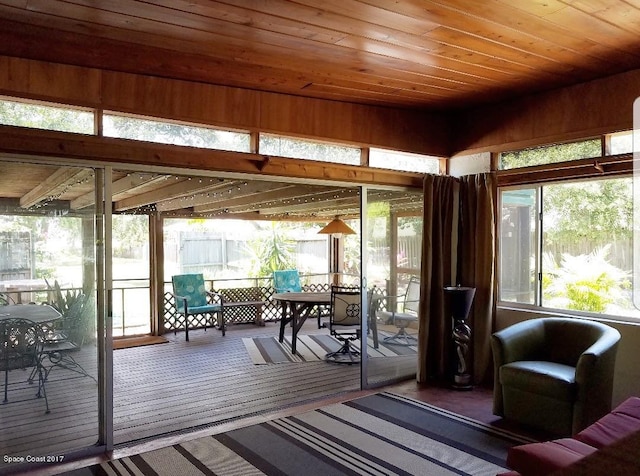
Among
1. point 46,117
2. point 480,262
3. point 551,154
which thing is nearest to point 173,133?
point 46,117

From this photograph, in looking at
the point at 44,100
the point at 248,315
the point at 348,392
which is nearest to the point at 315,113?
the point at 44,100

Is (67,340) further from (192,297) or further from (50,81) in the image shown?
(192,297)

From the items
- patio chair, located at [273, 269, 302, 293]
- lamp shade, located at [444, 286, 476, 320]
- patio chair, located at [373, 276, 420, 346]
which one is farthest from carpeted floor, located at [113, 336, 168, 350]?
lamp shade, located at [444, 286, 476, 320]

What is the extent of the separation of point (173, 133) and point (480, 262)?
292cm

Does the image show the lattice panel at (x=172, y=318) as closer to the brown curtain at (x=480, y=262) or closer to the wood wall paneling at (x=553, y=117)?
the brown curtain at (x=480, y=262)

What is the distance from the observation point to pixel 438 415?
3.72 metres

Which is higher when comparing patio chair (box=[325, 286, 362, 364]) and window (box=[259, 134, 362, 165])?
window (box=[259, 134, 362, 165])

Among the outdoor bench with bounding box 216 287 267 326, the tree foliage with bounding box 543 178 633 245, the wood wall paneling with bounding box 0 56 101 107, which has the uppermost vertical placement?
the wood wall paneling with bounding box 0 56 101 107

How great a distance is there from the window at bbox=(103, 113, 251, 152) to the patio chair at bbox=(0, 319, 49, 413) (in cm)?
132

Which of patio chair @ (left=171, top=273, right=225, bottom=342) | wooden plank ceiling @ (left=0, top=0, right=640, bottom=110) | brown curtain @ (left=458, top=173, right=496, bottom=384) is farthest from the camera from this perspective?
patio chair @ (left=171, top=273, right=225, bottom=342)

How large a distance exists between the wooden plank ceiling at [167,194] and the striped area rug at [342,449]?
1.68m

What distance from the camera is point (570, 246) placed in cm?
421

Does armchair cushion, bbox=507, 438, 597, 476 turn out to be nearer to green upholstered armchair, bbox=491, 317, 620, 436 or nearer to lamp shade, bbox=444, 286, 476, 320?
green upholstered armchair, bbox=491, 317, 620, 436

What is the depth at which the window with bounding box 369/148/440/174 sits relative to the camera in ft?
14.9
